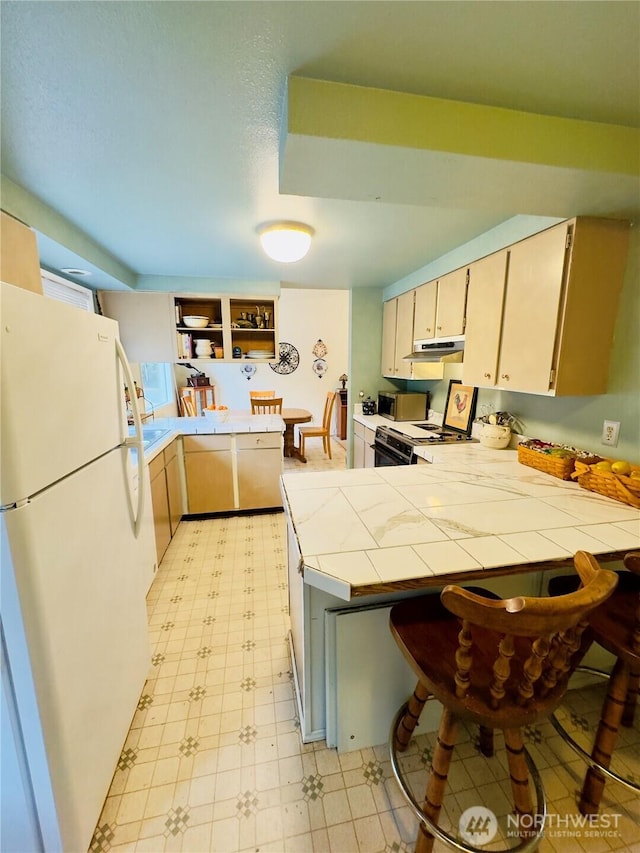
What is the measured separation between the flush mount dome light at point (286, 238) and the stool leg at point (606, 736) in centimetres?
246

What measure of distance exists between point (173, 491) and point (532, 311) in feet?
9.61

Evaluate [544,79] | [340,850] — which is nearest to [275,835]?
[340,850]

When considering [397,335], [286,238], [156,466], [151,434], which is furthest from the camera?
[397,335]

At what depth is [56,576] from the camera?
36.3 inches

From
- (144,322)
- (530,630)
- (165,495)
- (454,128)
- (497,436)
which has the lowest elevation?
(165,495)

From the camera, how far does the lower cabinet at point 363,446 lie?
349 cm

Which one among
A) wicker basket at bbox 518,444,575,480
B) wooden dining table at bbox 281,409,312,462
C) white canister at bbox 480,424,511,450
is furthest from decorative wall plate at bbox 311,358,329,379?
wicker basket at bbox 518,444,575,480

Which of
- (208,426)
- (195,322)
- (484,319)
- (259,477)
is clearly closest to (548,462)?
(484,319)

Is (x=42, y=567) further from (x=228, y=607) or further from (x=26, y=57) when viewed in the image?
(x=228, y=607)

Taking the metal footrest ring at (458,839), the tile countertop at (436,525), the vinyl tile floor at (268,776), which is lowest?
the vinyl tile floor at (268,776)

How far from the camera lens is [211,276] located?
3.37 metres

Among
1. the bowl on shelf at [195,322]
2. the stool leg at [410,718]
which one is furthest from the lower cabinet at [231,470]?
the stool leg at [410,718]

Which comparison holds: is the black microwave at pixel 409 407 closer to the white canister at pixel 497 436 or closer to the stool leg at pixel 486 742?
the white canister at pixel 497 436

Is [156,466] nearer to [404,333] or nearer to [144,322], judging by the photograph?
[144,322]
